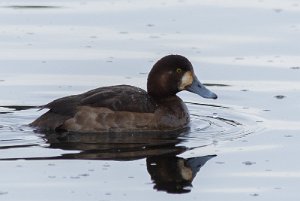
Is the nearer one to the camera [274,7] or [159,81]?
[159,81]

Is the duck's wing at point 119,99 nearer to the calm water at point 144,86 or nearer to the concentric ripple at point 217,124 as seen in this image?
the calm water at point 144,86

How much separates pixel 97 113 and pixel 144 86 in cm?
207

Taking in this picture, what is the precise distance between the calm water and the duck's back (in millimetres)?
201

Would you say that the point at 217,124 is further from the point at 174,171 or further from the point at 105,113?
the point at 174,171

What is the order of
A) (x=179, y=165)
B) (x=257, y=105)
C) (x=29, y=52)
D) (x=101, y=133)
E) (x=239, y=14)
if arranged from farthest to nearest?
(x=239, y=14) < (x=29, y=52) < (x=257, y=105) < (x=101, y=133) < (x=179, y=165)

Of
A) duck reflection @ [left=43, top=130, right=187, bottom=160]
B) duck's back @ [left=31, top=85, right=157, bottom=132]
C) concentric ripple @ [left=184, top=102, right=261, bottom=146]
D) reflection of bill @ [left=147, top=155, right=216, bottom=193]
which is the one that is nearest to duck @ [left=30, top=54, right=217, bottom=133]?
duck's back @ [left=31, top=85, right=157, bottom=132]

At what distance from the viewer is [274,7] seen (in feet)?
58.3

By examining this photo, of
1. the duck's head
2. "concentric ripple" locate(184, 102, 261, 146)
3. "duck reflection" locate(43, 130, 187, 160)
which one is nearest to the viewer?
"duck reflection" locate(43, 130, 187, 160)

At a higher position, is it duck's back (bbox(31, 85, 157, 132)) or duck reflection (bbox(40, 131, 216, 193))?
duck's back (bbox(31, 85, 157, 132))

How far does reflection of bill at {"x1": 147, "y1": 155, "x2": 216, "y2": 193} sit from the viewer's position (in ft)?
33.1

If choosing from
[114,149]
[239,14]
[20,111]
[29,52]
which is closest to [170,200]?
[114,149]

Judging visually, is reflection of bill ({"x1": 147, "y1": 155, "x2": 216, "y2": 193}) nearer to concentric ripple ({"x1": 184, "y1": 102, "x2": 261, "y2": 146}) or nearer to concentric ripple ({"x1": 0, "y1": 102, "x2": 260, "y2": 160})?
concentric ripple ({"x1": 0, "y1": 102, "x2": 260, "y2": 160})

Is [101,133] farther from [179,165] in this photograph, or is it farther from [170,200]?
[170,200]

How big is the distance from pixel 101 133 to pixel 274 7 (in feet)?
20.5
